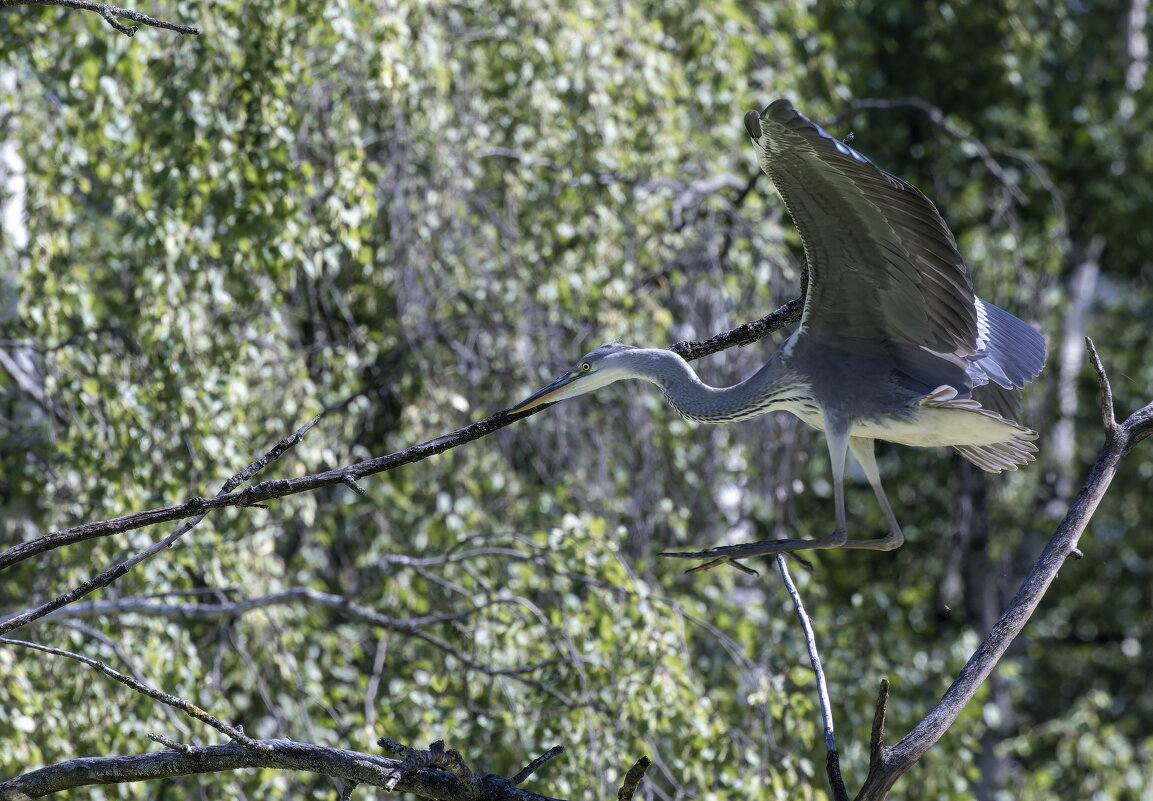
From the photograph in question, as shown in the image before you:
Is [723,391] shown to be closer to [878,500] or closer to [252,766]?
[878,500]

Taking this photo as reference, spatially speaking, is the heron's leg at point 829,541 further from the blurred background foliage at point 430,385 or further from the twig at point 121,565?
the twig at point 121,565

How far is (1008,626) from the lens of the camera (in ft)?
6.57

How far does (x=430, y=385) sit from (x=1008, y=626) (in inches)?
90.1

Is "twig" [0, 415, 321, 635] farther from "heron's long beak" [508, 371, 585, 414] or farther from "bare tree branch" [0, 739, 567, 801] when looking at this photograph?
"heron's long beak" [508, 371, 585, 414]

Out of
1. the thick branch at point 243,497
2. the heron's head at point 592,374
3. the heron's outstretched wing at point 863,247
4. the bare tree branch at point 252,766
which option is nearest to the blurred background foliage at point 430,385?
the heron's outstretched wing at point 863,247

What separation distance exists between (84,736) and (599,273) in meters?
1.99

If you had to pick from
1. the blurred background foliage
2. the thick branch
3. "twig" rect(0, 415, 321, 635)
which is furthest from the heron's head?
the blurred background foliage

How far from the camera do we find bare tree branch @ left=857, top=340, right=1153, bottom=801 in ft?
6.00

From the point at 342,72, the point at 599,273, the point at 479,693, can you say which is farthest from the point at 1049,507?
the point at 342,72

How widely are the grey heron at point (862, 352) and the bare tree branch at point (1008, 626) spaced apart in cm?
13

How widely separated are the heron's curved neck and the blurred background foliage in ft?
1.85

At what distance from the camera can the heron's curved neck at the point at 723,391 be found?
240 cm

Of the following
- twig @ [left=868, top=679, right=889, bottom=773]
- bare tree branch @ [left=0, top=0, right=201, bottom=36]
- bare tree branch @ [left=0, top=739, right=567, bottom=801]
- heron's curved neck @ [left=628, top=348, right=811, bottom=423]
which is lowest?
twig @ [left=868, top=679, right=889, bottom=773]

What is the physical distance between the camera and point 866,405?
233 cm
